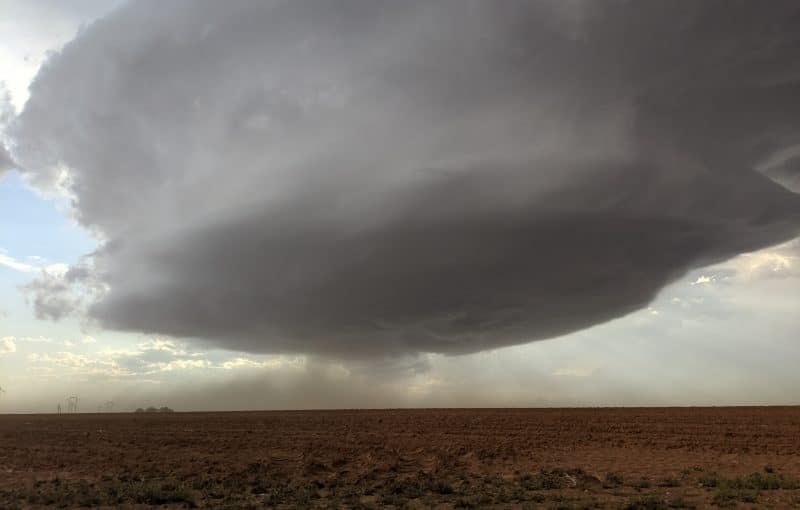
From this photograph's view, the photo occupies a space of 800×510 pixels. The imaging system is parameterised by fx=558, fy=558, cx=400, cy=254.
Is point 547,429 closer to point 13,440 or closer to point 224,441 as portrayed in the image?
point 224,441

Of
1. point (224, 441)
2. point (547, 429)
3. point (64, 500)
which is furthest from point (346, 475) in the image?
point (547, 429)

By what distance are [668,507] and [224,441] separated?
42587 millimetres

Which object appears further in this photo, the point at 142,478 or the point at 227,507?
the point at 142,478

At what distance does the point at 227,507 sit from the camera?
2098 centimetres

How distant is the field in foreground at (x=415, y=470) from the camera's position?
22766mm

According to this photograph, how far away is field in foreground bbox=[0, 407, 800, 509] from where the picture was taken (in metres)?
22.8

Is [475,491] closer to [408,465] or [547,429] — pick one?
[408,465]

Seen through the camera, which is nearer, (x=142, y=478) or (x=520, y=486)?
(x=520, y=486)

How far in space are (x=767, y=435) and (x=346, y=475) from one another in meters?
42.9

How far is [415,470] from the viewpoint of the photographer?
33250 millimetres

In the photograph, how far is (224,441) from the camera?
2077 inches

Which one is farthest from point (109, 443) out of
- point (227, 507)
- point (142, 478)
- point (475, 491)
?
point (475, 491)

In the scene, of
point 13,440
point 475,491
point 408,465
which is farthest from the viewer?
point 13,440

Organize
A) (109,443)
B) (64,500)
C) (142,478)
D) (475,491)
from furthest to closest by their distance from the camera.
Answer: (109,443)
(142,478)
(475,491)
(64,500)
